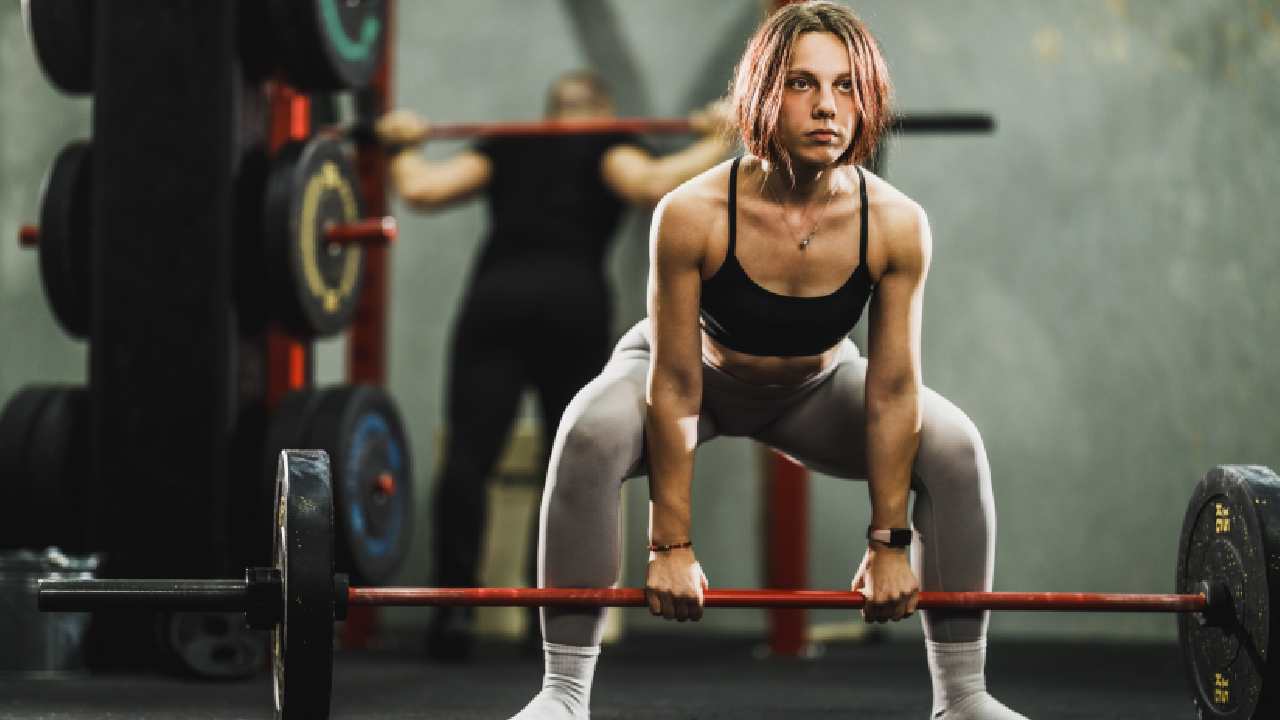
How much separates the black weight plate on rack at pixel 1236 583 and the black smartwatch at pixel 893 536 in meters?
0.38

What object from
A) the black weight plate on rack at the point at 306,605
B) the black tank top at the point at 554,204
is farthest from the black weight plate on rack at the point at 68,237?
the black weight plate on rack at the point at 306,605

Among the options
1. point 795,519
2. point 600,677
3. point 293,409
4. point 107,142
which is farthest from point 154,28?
point 795,519

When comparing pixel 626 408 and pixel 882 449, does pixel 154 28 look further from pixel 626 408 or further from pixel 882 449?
pixel 882 449

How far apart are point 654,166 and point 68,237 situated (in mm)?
1231

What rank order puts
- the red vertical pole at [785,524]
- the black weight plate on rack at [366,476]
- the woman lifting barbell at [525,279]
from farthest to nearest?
the red vertical pole at [785,524], the woman lifting barbell at [525,279], the black weight plate on rack at [366,476]

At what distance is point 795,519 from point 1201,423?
3.76ft

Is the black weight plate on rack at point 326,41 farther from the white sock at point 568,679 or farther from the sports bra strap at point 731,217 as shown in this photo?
the white sock at point 568,679

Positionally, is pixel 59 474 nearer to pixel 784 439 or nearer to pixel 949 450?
pixel 784 439

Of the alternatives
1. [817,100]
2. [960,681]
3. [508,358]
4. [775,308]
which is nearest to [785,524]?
[508,358]

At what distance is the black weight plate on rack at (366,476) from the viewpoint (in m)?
2.93

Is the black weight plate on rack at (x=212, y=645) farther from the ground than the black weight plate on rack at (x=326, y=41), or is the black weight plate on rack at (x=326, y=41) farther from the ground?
the black weight plate on rack at (x=326, y=41)

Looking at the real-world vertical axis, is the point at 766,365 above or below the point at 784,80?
below

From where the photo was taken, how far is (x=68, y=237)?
3.02 metres

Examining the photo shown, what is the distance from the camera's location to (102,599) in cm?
183
